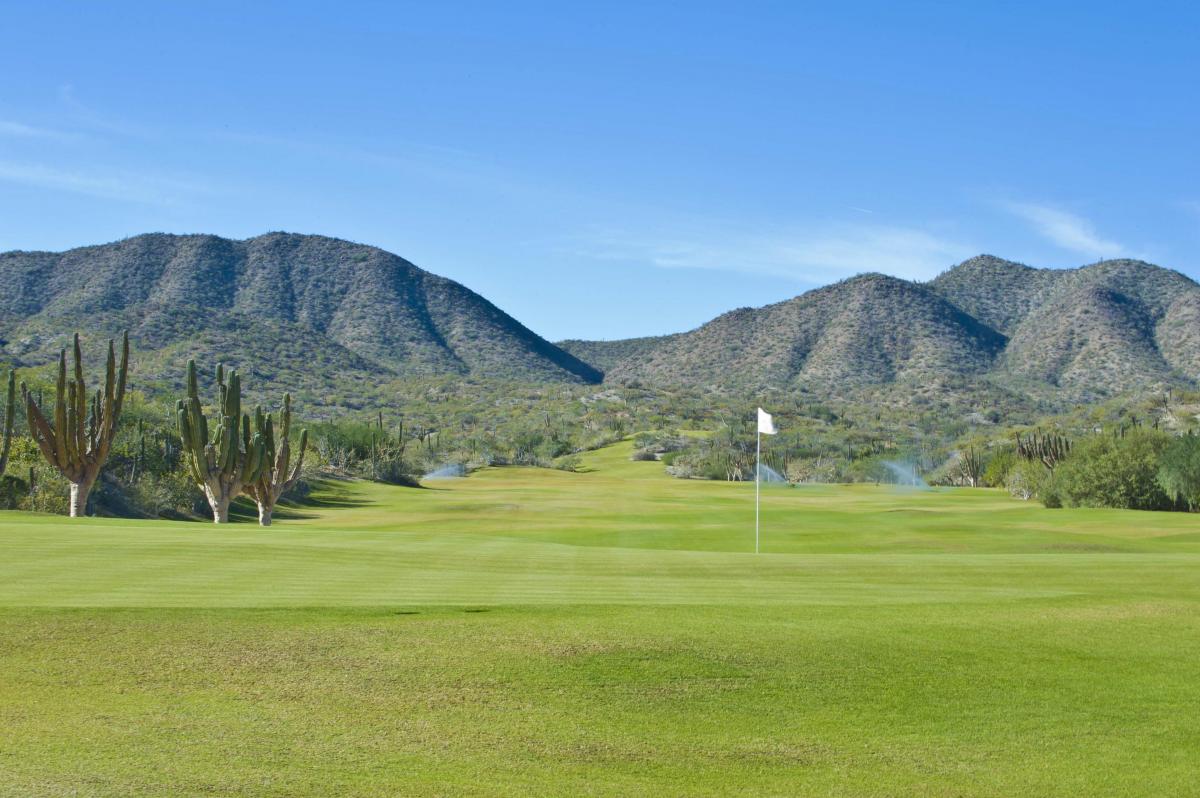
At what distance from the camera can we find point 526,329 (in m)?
170

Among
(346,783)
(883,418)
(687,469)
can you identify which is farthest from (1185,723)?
(883,418)

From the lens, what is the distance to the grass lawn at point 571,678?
8.52m

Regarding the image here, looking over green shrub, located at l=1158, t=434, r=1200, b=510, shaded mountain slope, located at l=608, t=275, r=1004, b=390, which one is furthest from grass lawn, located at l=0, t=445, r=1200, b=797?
shaded mountain slope, located at l=608, t=275, r=1004, b=390

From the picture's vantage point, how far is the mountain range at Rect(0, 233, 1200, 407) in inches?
4678

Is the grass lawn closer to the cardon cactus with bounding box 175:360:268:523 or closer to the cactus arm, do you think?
the cactus arm

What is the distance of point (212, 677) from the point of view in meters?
10.5

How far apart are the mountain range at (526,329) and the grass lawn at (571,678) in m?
93.5

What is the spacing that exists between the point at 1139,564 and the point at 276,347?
107 m

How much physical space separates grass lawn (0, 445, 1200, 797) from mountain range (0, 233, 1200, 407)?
93543 mm

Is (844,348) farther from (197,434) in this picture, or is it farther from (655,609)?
(655,609)

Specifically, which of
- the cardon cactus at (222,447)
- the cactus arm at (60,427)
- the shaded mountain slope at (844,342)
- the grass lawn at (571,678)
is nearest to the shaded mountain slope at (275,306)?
the shaded mountain slope at (844,342)

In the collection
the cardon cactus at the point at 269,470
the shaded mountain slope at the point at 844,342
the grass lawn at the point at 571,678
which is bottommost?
the grass lawn at the point at 571,678

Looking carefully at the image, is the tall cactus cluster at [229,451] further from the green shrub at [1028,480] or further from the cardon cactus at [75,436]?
the green shrub at [1028,480]

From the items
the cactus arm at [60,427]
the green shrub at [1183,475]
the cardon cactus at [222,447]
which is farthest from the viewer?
the green shrub at [1183,475]
